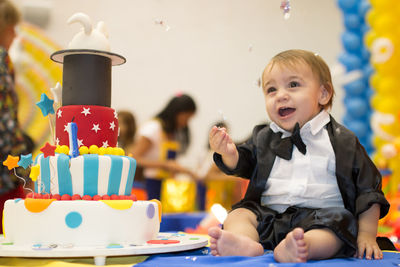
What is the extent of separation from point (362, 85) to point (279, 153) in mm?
3480

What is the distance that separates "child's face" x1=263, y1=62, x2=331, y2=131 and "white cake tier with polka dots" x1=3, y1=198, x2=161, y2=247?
0.55 m

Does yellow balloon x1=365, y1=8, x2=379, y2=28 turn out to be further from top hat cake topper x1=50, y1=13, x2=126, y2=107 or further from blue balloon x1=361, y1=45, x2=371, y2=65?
top hat cake topper x1=50, y1=13, x2=126, y2=107

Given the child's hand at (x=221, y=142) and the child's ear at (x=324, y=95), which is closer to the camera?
the child's hand at (x=221, y=142)

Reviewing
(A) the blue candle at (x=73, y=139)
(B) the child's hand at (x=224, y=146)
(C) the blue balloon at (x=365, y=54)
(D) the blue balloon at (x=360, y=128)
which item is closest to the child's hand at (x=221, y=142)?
(B) the child's hand at (x=224, y=146)

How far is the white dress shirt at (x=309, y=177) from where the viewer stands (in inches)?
53.6

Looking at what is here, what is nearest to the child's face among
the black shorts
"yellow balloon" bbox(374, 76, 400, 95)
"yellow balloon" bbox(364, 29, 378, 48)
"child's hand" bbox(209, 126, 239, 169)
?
"child's hand" bbox(209, 126, 239, 169)

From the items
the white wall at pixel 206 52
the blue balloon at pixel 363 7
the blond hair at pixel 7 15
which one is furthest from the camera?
the white wall at pixel 206 52

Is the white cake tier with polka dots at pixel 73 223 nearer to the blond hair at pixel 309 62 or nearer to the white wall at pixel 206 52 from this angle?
the blond hair at pixel 309 62

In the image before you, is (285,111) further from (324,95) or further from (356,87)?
(356,87)

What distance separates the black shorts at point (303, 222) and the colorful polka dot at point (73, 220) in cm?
51

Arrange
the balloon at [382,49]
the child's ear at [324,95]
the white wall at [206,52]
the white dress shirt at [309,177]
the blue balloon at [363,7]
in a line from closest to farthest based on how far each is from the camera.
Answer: the white dress shirt at [309,177] → the child's ear at [324,95] → the balloon at [382,49] → the blue balloon at [363,7] → the white wall at [206,52]

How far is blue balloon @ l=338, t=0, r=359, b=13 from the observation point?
464 cm

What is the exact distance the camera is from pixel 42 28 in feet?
19.9

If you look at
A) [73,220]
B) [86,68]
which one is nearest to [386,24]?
→ [86,68]
